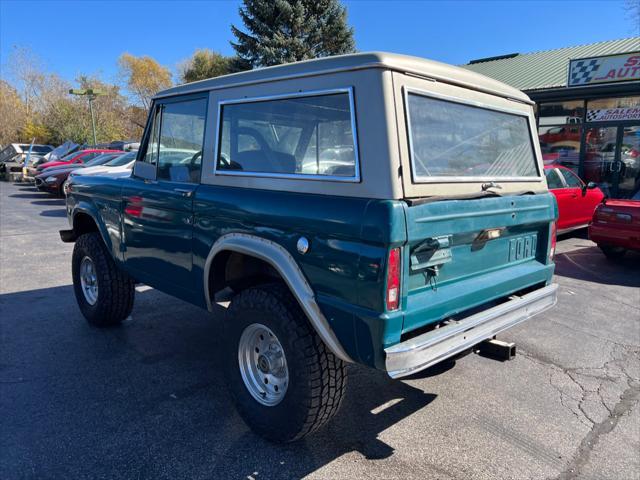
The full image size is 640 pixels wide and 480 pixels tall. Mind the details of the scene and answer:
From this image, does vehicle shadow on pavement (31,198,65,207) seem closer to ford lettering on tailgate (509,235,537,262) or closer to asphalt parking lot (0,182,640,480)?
asphalt parking lot (0,182,640,480)

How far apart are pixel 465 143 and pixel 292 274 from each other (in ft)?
4.66

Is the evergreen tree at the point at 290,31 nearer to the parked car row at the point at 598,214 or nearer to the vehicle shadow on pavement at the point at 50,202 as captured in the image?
the vehicle shadow on pavement at the point at 50,202

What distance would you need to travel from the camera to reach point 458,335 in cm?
264

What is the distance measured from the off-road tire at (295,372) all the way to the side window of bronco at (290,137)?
2.51 ft

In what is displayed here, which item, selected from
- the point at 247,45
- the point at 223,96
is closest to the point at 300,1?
the point at 247,45

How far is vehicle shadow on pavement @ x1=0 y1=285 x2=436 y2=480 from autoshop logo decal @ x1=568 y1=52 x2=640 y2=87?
12387 millimetres

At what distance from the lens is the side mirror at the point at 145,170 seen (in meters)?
3.82

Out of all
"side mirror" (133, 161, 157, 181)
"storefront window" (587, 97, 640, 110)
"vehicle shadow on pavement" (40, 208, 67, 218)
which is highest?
"storefront window" (587, 97, 640, 110)

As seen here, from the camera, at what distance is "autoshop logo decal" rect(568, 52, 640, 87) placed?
12234 mm

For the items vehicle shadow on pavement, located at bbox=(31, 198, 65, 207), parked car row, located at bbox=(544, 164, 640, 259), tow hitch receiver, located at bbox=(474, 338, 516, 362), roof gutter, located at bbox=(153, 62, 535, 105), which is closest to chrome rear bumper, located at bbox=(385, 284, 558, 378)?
tow hitch receiver, located at bbox=(474, 338, 516, 362)

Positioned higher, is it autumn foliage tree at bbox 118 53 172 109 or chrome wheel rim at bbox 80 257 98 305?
autumn foliage tree at bbox 118 53 172 109

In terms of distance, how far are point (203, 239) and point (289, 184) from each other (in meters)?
0.82

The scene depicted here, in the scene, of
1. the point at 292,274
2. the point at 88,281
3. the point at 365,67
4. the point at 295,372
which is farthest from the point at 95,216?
the point at 365,67

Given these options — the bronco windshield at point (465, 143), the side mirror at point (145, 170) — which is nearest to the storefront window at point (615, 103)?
the bronco windshield at point (465, 143)
